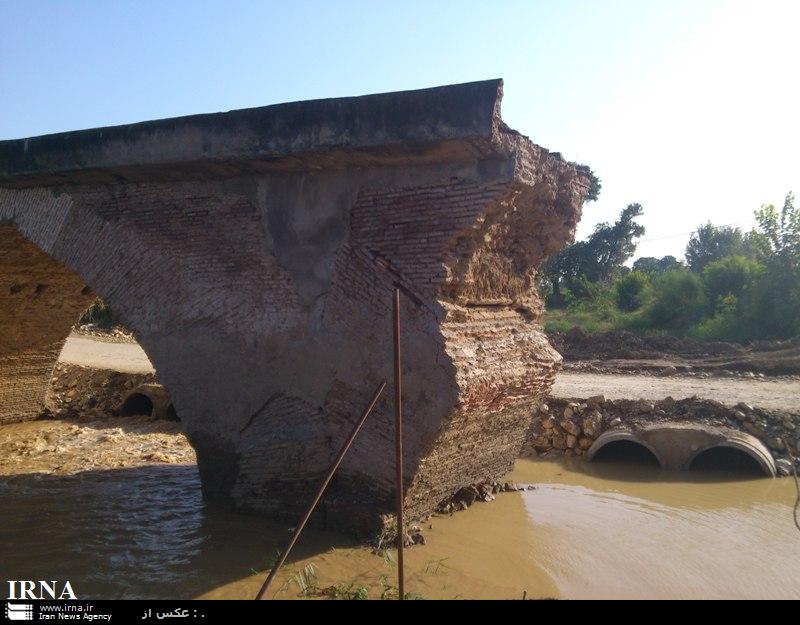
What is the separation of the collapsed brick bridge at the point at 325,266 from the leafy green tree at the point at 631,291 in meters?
19.3

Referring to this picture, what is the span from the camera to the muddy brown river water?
4680 mm

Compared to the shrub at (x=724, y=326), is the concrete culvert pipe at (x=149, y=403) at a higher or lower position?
lower

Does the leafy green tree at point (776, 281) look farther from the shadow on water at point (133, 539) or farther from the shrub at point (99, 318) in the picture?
the shrub at point (99, 318)

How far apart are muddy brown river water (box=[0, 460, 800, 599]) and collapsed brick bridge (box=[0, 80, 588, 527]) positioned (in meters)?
0.43

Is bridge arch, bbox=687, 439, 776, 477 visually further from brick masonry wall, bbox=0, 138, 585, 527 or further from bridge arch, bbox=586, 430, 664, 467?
brick masonry wall, bbox=0, 138, 585, 527

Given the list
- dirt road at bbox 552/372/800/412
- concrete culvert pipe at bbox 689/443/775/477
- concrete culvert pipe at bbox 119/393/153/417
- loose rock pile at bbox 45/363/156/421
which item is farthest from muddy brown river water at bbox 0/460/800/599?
loose rock pile at bbox 45/363/156/421

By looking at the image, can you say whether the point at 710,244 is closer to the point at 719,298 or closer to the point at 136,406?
the point at 719,298

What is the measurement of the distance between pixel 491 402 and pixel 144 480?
4083 mm

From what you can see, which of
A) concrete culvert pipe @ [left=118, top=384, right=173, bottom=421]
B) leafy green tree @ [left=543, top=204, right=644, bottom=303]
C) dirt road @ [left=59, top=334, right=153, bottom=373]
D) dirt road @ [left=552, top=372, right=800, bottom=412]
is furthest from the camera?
leafy green tree @ [left=543, top=204, right=644, bottom=303]

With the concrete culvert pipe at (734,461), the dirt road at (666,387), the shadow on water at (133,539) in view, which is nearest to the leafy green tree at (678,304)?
the dirt road at (666,387)

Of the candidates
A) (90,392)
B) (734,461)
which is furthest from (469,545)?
(90,392)

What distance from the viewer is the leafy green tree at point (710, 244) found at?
111 ft

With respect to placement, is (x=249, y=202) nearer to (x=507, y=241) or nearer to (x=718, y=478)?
(x=507, y=241)

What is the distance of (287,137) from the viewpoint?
5.14 metres
